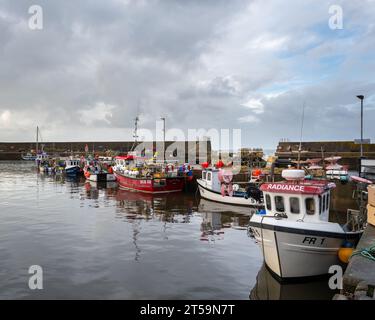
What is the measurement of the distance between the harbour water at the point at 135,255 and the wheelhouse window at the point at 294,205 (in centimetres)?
253

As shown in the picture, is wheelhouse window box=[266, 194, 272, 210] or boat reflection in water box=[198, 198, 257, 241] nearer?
wheelhouse window box=[266, 194, 272, 210]

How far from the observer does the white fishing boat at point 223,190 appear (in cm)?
2902

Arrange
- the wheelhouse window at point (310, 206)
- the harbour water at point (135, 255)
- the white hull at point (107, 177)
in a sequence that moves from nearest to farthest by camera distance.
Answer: the harbour water at point (135, 255) < the wheelhouse window at point (310, 206) < the white hull at point (107, 177)

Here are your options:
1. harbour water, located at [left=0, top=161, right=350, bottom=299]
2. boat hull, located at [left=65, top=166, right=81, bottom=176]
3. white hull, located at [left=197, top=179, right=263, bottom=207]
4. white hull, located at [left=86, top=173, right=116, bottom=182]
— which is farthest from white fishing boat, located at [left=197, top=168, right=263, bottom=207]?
boat hull, located at [left=65, top=166, right=81, bottom=176]

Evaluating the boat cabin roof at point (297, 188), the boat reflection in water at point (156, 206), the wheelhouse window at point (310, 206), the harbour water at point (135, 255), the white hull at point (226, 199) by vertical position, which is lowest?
the harbour water at point (135, 255)

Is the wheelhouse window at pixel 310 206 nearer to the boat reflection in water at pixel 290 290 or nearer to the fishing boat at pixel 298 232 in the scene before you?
the fishing boat at pixel 298 232

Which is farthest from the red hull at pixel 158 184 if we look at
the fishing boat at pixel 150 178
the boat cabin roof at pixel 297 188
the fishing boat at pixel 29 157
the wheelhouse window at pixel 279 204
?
→ the fishing boat at pixel 29 157

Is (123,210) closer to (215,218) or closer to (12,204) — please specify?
(215,218)

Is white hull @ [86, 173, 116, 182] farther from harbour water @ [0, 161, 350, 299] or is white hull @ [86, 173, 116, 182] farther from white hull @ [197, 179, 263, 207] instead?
harbour water @ [0, 161, 350, 299]

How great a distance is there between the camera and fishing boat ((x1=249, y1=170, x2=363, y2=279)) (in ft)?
38.8

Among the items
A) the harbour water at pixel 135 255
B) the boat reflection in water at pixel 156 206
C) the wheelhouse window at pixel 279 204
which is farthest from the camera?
the boat reflection in water at pixel 156 206

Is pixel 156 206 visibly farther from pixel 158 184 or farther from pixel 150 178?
pixel 150 178

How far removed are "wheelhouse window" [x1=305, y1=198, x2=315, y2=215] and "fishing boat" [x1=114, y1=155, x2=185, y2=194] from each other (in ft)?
83.0
